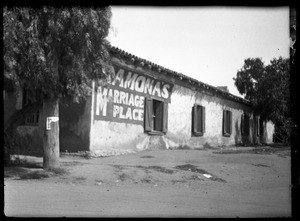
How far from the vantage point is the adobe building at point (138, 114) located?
37.6ft

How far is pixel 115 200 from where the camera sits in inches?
224

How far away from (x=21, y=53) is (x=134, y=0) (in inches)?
164

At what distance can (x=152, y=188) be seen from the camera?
24.3ft

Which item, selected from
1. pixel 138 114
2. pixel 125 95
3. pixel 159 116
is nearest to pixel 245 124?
pixel 159 116

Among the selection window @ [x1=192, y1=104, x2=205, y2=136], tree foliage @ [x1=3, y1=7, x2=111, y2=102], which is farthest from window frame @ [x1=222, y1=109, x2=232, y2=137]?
tree foliage @ [x1=3, y1=7, x2=111, y2=102]

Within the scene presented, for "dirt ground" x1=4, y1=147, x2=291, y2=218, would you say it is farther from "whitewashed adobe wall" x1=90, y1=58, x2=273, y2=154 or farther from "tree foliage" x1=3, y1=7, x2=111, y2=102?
"tree foliage" x1=3, y1=7, x2=111, y2=102

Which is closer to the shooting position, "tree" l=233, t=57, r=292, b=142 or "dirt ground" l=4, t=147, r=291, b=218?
"dirt ground" l=4, t=147, r=291, b=218

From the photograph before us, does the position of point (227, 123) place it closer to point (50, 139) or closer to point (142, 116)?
point (142, 116)

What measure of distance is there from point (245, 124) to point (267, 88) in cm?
306

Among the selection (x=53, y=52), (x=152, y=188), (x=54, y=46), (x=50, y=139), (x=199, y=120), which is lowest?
(x=152, y=188)

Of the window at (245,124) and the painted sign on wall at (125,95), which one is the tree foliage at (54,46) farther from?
the window at (245,124)

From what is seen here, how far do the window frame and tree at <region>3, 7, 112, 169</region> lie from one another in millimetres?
13663

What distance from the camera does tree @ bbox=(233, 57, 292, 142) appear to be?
22.7 metres

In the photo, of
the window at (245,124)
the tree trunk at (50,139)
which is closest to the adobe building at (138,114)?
the tree trunk at (50,139)
